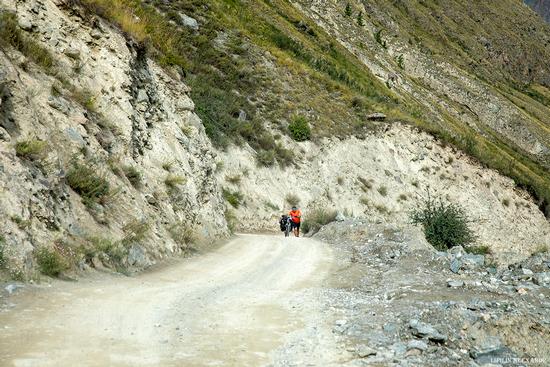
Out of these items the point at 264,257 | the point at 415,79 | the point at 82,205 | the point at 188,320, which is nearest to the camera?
the point at 188,320

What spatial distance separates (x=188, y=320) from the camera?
25.7 ft

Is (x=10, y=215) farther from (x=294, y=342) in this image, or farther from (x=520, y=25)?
(x=520, y=25)

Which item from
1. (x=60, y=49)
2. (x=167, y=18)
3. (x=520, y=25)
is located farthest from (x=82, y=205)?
(x=520, y=25)

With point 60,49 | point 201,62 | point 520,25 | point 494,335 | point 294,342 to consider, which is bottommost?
point 201,62

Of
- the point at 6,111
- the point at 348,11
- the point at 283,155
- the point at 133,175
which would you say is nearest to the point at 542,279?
the point at 133,175

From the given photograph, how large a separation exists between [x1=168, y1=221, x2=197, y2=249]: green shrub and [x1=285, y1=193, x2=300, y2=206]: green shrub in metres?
14.6

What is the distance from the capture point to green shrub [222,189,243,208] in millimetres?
26739

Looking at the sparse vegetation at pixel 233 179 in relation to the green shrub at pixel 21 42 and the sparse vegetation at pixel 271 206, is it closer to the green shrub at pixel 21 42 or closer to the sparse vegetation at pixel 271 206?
the sparse vegetation at pixel 271 206

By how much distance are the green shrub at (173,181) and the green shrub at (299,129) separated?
18.5 meters

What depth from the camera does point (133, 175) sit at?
15062 mm

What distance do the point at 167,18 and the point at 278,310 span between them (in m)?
32.4

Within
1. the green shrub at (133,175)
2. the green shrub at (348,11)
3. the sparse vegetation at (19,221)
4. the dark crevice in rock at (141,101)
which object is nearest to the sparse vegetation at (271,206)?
the dark crevice in rock at (141,101)

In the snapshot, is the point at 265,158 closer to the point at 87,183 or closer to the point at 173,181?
the point at 173,181

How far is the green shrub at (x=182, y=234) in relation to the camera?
14.8m
